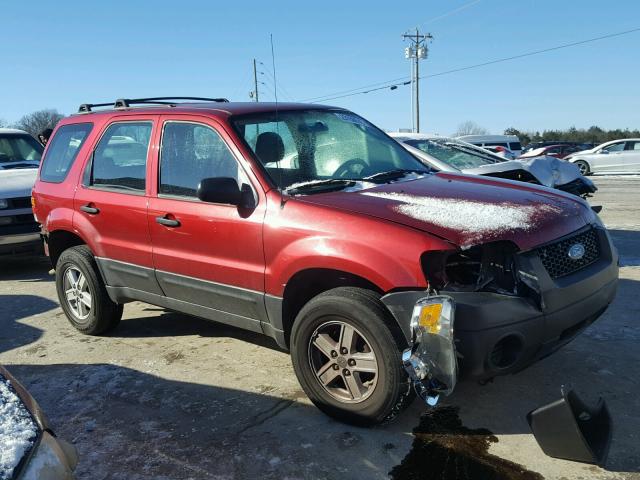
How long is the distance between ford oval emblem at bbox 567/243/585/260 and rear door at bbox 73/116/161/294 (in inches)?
114

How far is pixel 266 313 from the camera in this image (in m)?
3.70

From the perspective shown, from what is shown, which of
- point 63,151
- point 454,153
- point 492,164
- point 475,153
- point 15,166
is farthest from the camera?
point 15,166

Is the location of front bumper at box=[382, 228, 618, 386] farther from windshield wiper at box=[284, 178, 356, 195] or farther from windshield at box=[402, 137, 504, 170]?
windshield at box=[402, 137, 504, 170]

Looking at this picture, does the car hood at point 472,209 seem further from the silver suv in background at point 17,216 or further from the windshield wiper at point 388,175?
the silver suv in background at point 17,216

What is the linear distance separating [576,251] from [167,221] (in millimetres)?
2669

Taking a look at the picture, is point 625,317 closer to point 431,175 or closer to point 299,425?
point 431,175

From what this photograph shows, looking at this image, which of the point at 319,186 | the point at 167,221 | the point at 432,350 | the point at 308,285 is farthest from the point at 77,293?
the point at 432,350

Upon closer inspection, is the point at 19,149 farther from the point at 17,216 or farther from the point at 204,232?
the point at 204,232

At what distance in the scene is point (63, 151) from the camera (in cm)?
528

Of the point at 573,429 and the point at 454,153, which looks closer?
the point at 573,429

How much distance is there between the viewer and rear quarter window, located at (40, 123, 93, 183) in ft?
16.7

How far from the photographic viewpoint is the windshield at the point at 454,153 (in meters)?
7.79

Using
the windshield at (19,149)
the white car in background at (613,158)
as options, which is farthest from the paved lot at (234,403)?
the white car in background at (613,158)

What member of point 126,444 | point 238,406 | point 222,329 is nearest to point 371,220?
point 238,406
